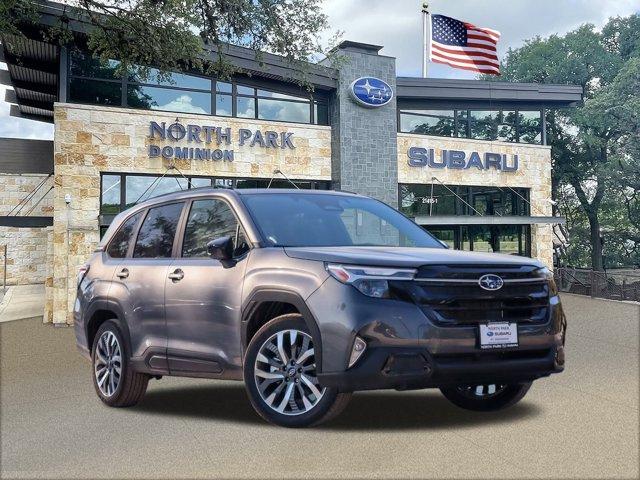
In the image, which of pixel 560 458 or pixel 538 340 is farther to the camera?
pixel 538 340

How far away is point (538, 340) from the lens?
5098 millimetres

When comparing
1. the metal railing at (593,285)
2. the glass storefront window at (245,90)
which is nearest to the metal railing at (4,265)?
the glass storefront window at (245,90)

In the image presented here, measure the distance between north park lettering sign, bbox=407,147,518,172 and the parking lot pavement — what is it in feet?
55.6

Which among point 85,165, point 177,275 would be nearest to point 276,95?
point 85,165

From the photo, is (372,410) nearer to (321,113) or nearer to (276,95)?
(276,95)

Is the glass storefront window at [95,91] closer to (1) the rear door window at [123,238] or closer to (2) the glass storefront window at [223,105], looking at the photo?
(2) the glass storefront window at [223,105]

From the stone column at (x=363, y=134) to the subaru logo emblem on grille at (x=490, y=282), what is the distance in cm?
1751

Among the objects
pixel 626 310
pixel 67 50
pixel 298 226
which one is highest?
pixel 67 50

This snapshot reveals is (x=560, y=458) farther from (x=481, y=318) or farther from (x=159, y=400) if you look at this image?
(x=159, y=400)

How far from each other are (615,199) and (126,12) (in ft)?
109

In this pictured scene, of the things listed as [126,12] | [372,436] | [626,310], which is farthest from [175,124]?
[372,436]

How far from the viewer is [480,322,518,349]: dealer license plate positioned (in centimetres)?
483

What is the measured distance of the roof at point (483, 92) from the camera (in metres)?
24.8

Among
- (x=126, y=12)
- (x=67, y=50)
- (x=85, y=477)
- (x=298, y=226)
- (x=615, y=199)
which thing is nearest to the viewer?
(x=85, y=477)
